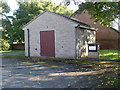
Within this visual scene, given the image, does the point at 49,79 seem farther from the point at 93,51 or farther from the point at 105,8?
the point at 93,51

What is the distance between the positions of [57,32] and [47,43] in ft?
4.95

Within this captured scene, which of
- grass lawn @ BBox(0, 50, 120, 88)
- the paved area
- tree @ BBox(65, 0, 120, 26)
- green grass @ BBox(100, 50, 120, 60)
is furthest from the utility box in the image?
the paved area

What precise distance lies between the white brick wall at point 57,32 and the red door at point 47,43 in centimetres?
36

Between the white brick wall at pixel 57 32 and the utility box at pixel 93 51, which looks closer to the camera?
the utility box at pixel 93 51

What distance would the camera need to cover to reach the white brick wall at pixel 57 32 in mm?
10758

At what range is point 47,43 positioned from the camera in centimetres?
1219

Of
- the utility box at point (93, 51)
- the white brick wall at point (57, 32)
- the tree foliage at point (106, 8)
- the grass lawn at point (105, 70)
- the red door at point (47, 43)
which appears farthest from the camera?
the red door at point (47, 43)

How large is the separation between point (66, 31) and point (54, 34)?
1.31m

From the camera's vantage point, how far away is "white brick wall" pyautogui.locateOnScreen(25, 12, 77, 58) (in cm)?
1076

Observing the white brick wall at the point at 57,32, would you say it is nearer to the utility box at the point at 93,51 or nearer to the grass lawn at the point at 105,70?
the utility box at the point at 93,51

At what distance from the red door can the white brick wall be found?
36 cm

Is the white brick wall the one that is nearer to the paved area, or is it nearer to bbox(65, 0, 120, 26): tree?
bbox(65, 0, 120, 26): tree

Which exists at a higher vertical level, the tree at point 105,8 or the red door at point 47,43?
the tree at point 105,8

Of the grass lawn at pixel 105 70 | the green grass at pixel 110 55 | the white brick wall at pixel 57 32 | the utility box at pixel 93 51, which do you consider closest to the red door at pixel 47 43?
the white brick wall at pixel 57 32
